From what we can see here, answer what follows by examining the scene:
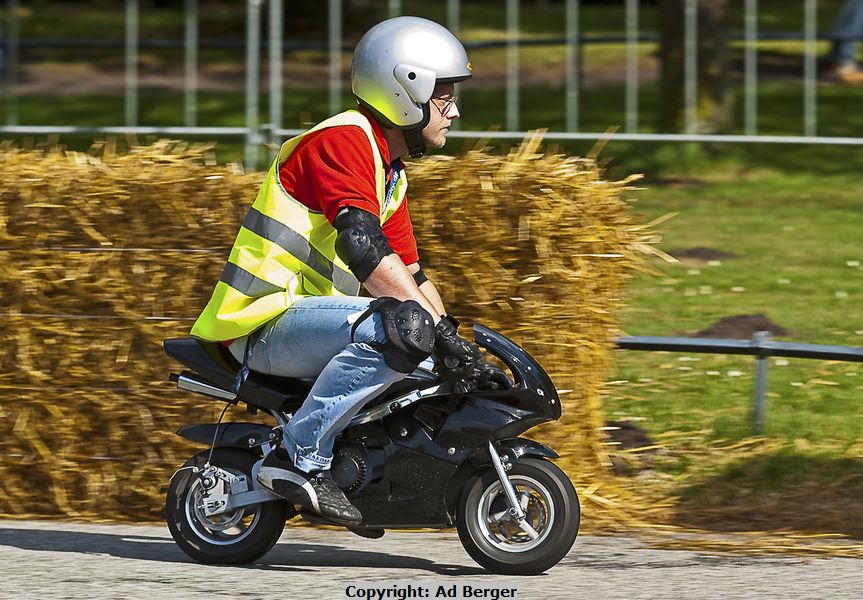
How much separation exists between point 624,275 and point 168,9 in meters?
29.4

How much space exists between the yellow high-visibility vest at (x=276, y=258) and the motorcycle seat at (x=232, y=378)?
5.5 inches

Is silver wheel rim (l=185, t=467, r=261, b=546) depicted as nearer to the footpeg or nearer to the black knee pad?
the footpeg

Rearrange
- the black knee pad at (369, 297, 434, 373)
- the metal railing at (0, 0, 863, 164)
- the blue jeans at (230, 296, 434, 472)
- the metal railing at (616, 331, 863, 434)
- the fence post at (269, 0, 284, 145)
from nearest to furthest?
the black knee pad at (369, 297, 434, 373) < the blue jeans at (230, 296, 434, 472) < the metal railing at (616, 331, 863, 434) < the metal railing at (0, 0, 863, 164) < the fence post at (269, 0, 284, 145)

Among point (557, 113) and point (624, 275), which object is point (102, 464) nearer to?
point (624, 275)

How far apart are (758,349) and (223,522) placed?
9.04ft

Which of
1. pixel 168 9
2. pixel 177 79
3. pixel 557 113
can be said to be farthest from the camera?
pixel 168 9

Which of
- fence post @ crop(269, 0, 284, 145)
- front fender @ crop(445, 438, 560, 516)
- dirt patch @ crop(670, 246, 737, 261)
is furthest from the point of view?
dirt patch @ crop(670, 246, 737, 261)

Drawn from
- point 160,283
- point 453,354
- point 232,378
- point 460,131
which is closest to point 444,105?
point 453,354

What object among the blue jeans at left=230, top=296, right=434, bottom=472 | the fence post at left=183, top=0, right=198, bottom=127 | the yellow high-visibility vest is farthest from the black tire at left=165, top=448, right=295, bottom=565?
the fence post at left=183, top=0, right=198, bottom=127

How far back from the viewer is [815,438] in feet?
26.6

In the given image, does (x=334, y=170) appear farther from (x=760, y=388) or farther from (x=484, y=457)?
(x=760, y=388)

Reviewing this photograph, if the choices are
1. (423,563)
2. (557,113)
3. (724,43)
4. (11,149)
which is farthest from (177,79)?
(423,563)

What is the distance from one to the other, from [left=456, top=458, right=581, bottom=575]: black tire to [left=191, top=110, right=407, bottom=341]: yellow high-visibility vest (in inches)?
35.9

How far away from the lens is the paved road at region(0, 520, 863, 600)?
5.83 meters
